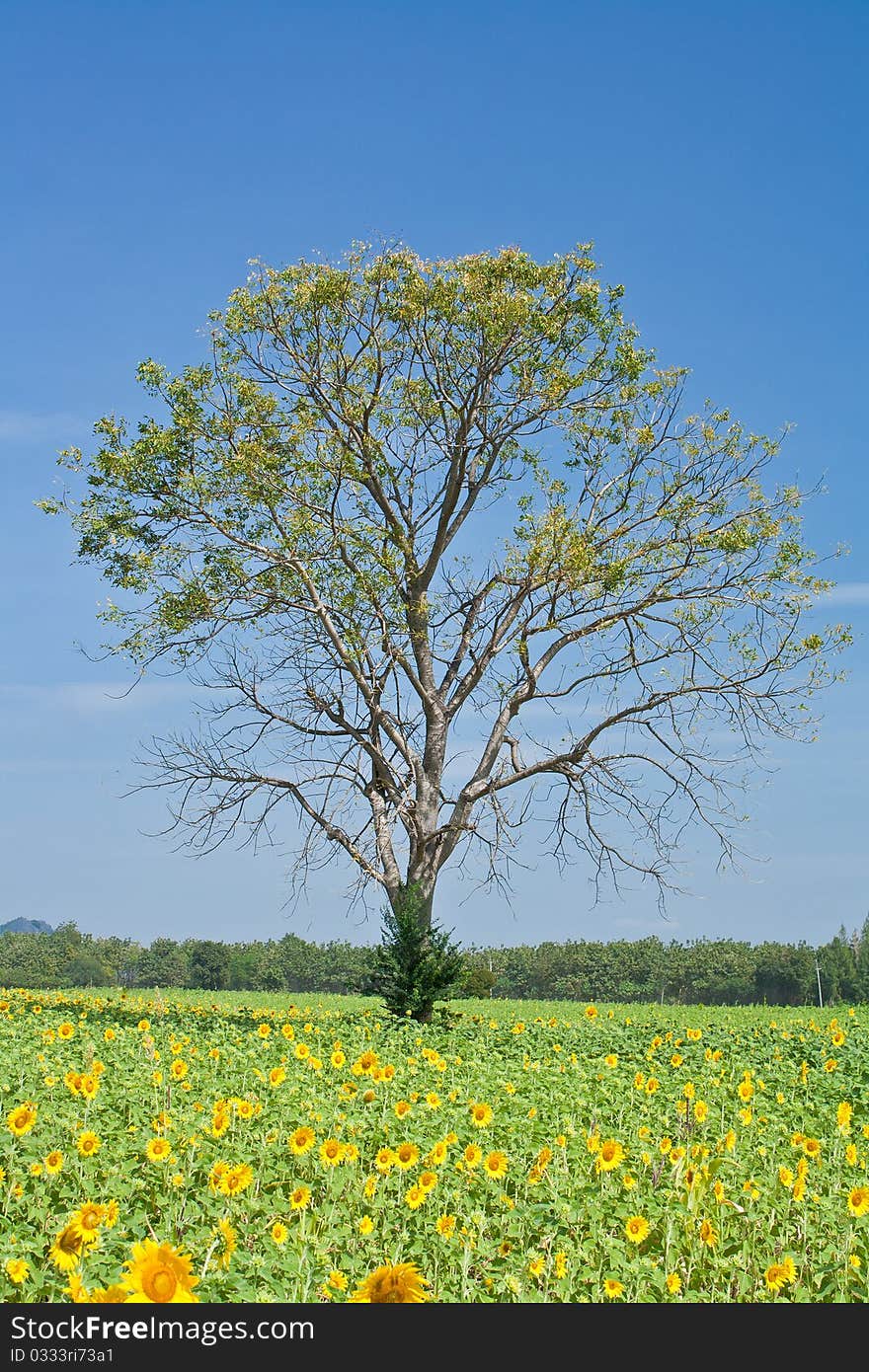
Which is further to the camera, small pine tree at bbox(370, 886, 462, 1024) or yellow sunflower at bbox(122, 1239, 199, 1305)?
small pine tree at bbox(370, 886, 462, 1024)

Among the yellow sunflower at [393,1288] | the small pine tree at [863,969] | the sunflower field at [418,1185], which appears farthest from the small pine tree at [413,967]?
the small pine tree at [863,969]

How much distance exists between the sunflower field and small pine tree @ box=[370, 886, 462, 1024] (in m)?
6.75

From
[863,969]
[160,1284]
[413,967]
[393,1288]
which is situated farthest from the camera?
[863,969]

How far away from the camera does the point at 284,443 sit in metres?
16.5

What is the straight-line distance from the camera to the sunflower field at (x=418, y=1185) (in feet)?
12.4

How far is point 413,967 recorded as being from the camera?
1495 centimetres

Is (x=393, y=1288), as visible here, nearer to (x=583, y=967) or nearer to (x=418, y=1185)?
(x=418, y=1185)

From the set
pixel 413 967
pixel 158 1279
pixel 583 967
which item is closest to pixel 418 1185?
pixel 158 1279

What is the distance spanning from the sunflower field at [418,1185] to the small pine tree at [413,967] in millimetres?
6752

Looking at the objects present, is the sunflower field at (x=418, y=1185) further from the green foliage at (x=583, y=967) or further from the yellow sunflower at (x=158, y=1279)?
the green foliage at (x=583, y=967)

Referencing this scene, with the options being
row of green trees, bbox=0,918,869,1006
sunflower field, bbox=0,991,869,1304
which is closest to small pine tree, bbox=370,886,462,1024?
sunflower field, bbox=0,991,869,1304

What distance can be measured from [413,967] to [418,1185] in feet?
35.3

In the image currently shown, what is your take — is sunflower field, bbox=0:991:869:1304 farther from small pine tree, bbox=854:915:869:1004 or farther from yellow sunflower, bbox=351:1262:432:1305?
small pine tree, bbox=854:915:869:1004

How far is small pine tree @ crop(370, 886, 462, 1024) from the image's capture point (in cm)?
1485
